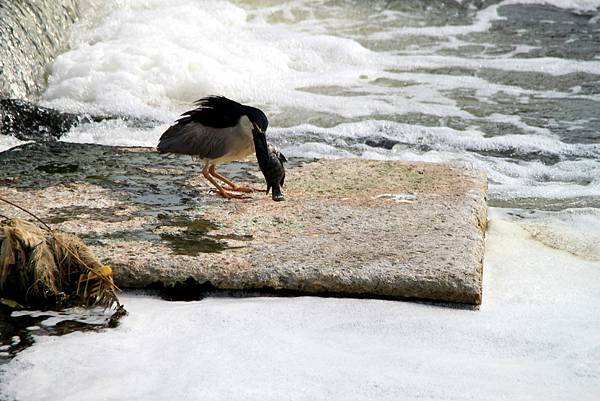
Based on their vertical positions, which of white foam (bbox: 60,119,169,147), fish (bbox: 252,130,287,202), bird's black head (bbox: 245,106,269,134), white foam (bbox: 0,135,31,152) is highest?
bird's black head (bbox: 245,106,269,134)

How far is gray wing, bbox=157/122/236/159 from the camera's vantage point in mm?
4797

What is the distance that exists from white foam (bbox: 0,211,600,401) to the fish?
1.07 metres

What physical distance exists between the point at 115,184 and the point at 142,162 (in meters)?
0.48

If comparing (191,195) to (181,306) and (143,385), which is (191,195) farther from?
(143,385)

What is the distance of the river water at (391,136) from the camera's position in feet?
9.97

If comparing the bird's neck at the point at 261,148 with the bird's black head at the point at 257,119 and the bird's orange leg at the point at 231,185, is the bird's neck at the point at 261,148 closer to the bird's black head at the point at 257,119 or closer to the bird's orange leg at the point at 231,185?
the bird's black head at the point at 257,119

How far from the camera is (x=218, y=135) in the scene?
4.82 metres

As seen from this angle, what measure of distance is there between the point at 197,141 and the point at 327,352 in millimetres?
2001

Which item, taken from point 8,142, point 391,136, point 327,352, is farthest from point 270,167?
point 391,136

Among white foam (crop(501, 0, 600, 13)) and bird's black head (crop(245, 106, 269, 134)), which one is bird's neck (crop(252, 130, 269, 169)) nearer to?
bird's black head (crop(245, 106, 269, 134))

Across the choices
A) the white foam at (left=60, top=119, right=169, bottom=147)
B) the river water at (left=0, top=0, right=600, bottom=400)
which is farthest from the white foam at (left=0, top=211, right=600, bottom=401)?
the white foam at (left=60, top=119, right=169, bottom=147)

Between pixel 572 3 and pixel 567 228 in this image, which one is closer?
pixel 567 228

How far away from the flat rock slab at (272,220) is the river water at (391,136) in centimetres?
14

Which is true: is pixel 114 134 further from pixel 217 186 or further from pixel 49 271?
pixel 49 271
